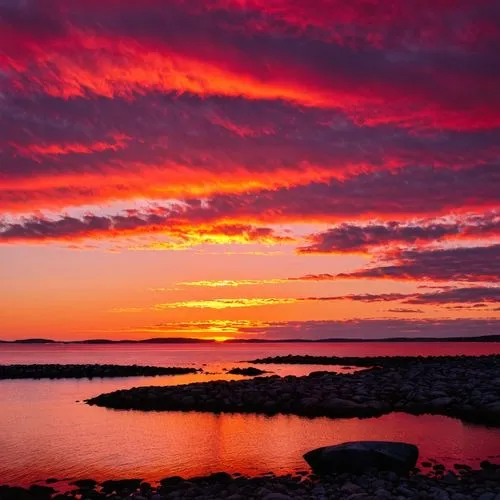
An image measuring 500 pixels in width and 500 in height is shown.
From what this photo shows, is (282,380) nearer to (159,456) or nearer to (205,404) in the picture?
(205,404)

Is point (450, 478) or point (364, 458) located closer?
point (450, 478)

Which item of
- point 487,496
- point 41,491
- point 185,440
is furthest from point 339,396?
point 41,491

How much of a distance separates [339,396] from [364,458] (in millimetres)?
13223

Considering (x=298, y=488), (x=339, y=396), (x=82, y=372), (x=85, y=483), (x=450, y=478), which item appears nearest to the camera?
(x=298, y=488)

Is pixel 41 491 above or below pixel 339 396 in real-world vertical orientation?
below

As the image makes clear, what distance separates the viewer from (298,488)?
13.3m

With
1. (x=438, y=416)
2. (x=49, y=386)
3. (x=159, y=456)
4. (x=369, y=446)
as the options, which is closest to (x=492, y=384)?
(x=438, y=416)

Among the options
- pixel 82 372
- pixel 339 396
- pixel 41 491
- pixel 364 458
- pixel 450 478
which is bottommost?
pixel 41 491

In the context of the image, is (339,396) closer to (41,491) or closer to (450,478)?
(450,478)

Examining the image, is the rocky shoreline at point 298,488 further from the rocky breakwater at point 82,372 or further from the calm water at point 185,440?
the rocky breakwater at point 82,372

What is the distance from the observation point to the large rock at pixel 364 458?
14.8 m

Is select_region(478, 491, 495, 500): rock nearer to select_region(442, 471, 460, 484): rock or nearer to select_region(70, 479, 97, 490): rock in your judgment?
select_region(442, 471, 460, 484): rock

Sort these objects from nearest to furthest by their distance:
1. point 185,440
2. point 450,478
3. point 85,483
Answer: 1. point 450,478
2. point 85,483
3. point 185,440

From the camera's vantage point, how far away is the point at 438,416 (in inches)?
963
